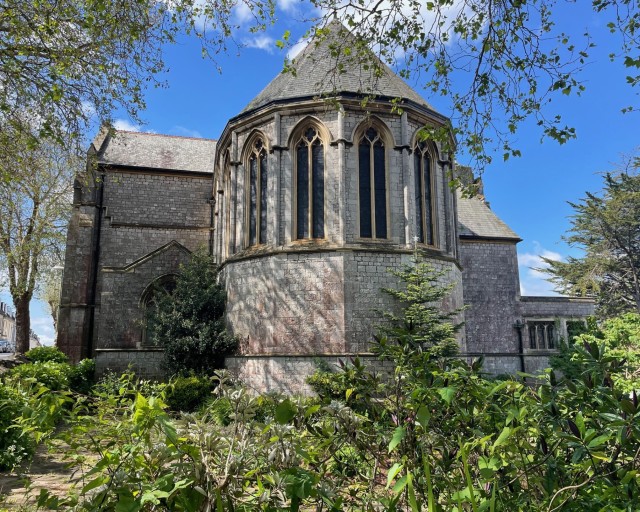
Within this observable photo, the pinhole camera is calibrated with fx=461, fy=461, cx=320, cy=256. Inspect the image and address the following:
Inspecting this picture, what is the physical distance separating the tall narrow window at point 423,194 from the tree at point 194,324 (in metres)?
6.83

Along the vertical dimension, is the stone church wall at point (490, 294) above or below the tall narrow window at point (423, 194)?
below

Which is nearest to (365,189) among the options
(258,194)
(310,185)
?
(310,185)

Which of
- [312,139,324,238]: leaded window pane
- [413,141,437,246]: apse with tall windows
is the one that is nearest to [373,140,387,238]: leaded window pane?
[413,141,437,246]: apse with tall windows

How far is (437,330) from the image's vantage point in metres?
12.6

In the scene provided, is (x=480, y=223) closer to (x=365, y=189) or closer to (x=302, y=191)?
(x=365, y=189)

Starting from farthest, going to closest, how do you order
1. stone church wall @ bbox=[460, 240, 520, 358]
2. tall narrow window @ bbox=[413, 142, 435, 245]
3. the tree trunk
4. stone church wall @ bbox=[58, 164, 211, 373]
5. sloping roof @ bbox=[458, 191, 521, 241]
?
the tree trunk → sloping roof @ bbox=[458, 191, 521, 241] → stone church wall @ bbox=[460, 240, 520, 358] → stone church wall @ bbox=[58, 164, 211, 373] → tall narrow window @ bbox=[413, 142, 435, 245]

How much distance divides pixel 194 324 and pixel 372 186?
23.5 feet

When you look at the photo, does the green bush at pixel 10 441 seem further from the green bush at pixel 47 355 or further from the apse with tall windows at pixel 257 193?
the green bush at pixel 47 355

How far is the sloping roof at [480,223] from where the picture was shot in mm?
21969

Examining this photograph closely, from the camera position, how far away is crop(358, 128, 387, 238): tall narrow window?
547 inches

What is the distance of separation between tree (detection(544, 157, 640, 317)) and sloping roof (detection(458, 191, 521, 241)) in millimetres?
10046

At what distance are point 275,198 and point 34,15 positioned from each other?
7524 mm

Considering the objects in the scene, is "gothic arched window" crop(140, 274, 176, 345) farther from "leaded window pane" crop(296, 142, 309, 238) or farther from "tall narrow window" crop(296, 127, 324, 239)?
"tall narrow window" crop(296, 127, 324, 239)

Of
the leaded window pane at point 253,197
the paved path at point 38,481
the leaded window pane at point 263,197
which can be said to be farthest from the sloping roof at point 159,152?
the paved path at point 38,481
